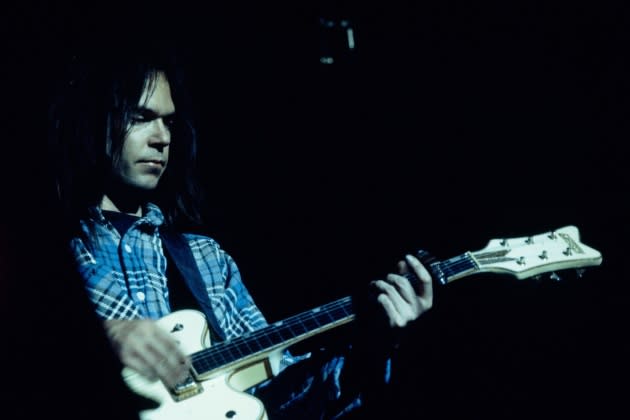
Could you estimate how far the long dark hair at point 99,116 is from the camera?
161cm

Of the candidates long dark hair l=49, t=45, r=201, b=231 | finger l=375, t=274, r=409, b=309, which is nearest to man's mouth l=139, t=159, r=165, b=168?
long dark hair l=49, t=45, r=201, b=231

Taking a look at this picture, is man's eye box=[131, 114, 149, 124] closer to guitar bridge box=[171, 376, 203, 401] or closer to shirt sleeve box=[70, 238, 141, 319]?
shirt sleeve box=[70, 238, 141, 319]

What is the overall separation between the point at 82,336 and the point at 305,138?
1.46m

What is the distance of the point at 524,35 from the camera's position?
206 centimetres

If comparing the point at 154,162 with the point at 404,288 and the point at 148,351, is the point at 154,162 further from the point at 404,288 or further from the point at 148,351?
the point at 404,288

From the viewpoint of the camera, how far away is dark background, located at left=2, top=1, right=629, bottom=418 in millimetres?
1981

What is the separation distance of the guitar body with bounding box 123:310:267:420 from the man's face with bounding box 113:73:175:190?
604 millimetres

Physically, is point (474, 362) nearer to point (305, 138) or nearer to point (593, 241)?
point (593, 241)

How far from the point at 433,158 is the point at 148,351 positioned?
5.18 feet

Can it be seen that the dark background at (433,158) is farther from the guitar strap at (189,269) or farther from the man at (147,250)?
the guitar strap at (189,269)

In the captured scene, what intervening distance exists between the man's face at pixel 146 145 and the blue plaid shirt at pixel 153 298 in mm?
165

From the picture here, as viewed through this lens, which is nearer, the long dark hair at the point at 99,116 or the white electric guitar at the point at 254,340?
the white electric guitar at the point at 254,340

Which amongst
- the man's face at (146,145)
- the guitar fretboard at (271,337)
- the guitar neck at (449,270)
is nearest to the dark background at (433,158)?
the guitar neck at (449,270)

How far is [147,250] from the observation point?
5.35ft
